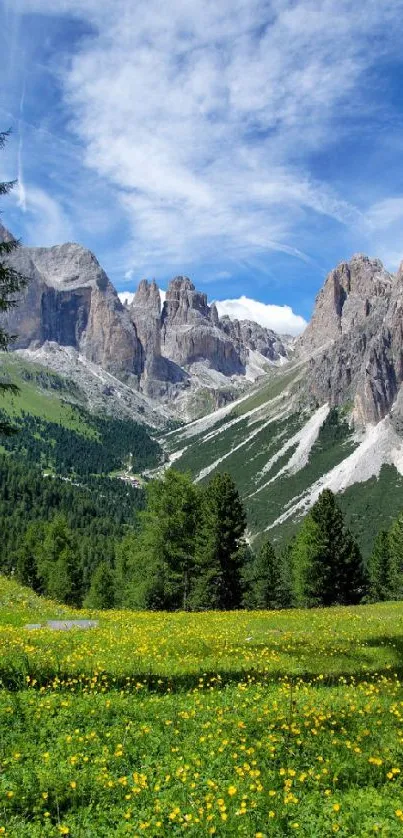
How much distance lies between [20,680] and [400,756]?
8.45m

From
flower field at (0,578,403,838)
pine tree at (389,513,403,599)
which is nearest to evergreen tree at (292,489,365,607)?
pine tree at (389,513,403,599)

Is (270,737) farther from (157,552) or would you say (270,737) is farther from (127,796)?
(157,552)

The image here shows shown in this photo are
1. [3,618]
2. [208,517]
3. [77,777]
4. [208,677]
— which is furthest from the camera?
[208,517]

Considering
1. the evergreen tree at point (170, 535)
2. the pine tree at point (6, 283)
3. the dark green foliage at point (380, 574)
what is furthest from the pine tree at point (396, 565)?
the pine tree at point (6, 283)

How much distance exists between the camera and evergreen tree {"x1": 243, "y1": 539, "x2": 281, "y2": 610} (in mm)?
85000

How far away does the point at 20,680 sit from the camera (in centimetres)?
1280

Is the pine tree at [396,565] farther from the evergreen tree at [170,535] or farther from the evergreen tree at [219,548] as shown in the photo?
the evergreen tree at [170,535]

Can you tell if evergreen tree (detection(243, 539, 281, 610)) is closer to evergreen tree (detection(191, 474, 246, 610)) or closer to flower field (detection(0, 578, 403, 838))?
evergreen tree (detection(191, 474, 246, 610))

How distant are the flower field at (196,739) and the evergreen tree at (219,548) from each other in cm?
3295

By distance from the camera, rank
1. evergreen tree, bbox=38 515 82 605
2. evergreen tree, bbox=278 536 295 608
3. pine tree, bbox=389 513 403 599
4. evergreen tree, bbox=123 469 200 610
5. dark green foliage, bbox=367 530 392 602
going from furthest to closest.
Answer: evergreen tree, bbox=278 536 295 608 → dark green foliage, bbox=367 530 392 602 → evergreen tree, bbox=38 515 82 605 → pine tree, bbox=389 513 403 599 → evergreen tree, bbox=123 469 200 610

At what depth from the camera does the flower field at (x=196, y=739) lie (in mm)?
7859

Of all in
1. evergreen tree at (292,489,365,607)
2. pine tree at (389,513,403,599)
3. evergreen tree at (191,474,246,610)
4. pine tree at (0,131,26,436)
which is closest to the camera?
pine tree at (0,131,26,436)

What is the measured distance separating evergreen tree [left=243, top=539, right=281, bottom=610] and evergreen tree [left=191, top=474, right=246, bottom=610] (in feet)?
113

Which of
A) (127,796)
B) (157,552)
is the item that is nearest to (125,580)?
(157,552)
